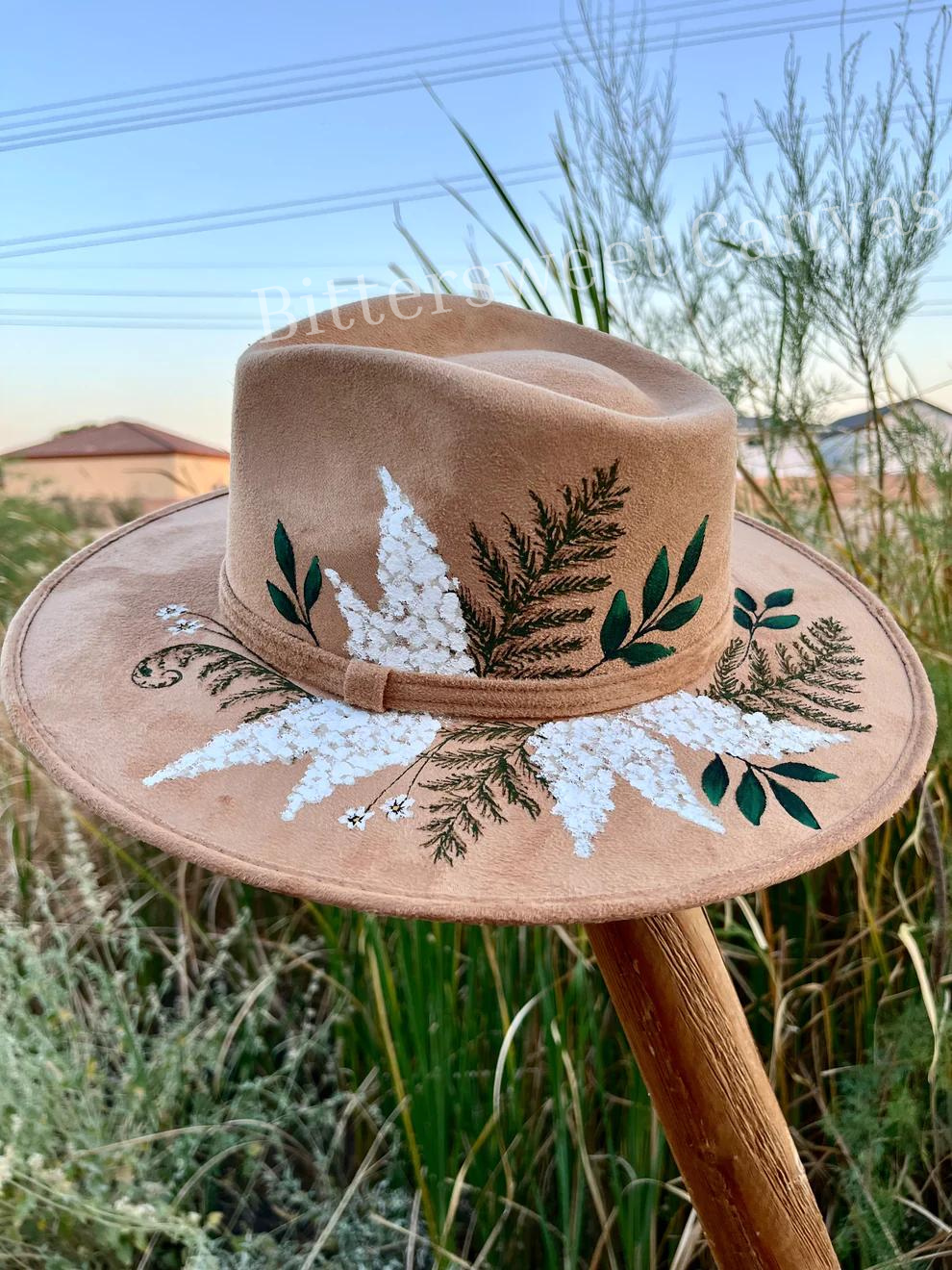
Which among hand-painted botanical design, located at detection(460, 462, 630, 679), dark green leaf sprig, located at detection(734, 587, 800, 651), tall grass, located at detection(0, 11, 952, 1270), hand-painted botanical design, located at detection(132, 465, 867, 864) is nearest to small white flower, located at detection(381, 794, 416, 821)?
hand-painted botanical design, located at detection(132, 465, 867, 864)

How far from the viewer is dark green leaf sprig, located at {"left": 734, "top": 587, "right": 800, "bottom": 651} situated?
785 millimetres

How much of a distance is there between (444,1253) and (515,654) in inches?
39.1

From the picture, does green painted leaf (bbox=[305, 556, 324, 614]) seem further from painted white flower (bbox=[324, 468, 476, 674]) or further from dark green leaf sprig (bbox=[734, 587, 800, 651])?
dark green leaf sprig (bbox=[734, 587, 800, 651])

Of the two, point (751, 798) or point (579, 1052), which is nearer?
point (751, 798)

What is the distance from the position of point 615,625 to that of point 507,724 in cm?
10

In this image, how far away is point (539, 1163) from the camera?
1409mm

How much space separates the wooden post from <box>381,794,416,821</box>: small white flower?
22 cm

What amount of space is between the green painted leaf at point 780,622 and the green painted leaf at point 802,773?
7.2 inches

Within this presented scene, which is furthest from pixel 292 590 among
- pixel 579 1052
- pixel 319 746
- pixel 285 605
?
pixel 579 1052

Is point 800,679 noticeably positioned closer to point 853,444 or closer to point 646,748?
point 646,748

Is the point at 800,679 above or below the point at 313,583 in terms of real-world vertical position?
below

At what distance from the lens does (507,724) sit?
0.62 m

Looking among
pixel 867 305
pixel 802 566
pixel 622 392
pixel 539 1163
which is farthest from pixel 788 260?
pixel 539 1163

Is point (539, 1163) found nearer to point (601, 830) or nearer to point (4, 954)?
point (4, 954)
